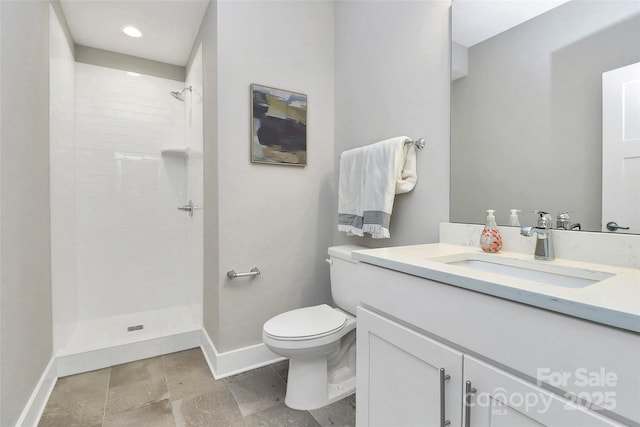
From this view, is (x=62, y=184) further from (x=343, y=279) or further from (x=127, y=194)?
(x=343, y=279)

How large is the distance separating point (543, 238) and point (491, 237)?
0.55ft

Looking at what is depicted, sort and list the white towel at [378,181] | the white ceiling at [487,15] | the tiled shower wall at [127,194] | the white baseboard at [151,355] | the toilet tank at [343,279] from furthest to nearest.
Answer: the tiled shower wall at [127,194] < the white baseboard at [151,355] < the toilet tank at [343,279] < the white towel at [378,181] < the white ceiling at [487,15]

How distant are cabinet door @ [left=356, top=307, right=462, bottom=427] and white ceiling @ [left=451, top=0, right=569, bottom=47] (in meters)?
1.23

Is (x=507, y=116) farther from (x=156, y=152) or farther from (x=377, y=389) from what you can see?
(x=156, y=152)

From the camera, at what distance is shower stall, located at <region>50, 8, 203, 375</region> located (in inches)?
82.5

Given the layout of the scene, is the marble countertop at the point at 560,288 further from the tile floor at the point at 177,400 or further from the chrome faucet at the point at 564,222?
the tile floor at the point at 177,400

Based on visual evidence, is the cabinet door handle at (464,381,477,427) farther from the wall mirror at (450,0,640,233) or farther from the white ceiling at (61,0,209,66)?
the white ceiling at (61,0,209,66)

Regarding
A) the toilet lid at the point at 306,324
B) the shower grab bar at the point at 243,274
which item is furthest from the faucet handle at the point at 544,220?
the shower grab bar at the point at 243,274

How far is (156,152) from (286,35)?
1556mm

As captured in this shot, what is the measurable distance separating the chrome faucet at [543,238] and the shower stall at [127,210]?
1.89 meters

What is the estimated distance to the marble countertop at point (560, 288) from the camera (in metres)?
0.51

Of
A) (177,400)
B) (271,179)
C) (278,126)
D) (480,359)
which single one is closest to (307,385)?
(177,400)

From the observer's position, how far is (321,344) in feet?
4.63

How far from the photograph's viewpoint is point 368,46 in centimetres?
184
